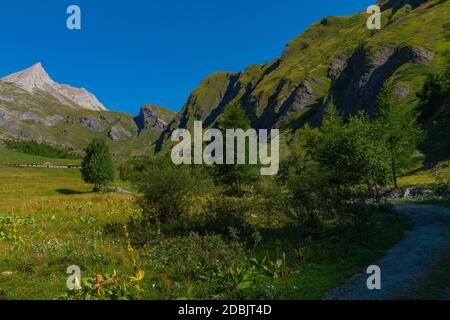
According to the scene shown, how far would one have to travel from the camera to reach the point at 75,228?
24812 millimetres

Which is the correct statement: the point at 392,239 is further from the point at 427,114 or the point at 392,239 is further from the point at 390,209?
the point at 427,114

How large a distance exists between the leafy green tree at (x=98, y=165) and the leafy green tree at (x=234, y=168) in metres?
35.2

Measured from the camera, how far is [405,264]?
1320 centimetres

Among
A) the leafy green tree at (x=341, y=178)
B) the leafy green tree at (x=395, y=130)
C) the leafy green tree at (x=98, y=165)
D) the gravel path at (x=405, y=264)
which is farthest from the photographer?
the leafy green tree at (x=98, y=165)

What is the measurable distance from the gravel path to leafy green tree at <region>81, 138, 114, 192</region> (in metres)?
65.8

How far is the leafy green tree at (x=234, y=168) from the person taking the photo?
49031 mm

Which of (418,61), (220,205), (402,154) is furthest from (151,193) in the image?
(418,61)

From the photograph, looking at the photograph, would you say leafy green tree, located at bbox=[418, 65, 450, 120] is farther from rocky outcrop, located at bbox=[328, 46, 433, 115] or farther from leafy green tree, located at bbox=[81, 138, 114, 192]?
leafy green tree, located at bbox=[81, 138, 114, 192]

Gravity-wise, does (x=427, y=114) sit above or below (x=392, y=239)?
above

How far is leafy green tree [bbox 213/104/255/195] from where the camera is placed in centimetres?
4903

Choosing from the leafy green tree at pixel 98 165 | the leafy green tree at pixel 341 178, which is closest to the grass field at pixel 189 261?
the leafy green tree at pixel 341 178

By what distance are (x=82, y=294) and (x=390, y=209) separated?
23.1 metres

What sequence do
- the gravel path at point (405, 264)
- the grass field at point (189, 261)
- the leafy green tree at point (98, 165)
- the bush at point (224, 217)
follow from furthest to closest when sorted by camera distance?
the leafy green tree at point (98, 165) → the bush at point (224, 217) → the grass field at point (189, 261) → the gravel path at point (405, 264)

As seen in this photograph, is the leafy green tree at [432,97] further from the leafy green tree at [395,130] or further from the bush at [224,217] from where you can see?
the bush at [224,217]
